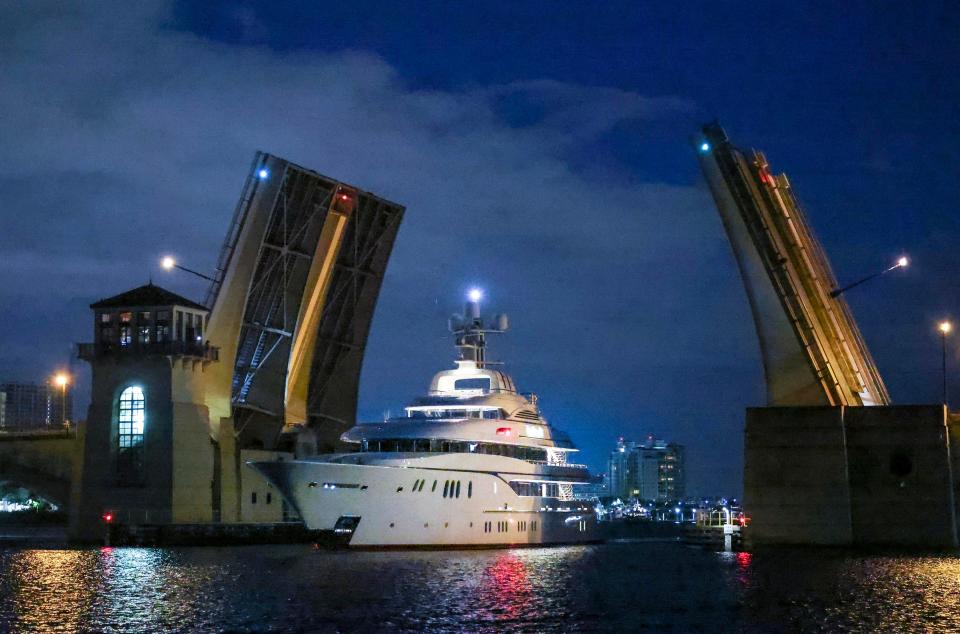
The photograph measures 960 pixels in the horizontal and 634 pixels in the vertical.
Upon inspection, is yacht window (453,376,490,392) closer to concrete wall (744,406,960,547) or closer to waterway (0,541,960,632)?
waterway (0,541,960,632)

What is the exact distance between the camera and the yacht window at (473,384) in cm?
5547

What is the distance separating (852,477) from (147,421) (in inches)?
1014

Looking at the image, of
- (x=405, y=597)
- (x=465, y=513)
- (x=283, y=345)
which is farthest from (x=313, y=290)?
(x=405, y=597)

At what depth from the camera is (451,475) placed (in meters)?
47.2

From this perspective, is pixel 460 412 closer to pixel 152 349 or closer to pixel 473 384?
pixel 473 384

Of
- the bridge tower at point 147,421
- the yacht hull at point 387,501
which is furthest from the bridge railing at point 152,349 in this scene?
the yacht hull at point 387,501

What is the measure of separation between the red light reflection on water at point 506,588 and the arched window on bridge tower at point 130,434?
50.2 feet

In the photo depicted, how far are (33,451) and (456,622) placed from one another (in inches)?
1434

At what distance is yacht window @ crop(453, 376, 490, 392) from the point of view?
55.5 meters

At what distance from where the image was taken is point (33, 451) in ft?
194

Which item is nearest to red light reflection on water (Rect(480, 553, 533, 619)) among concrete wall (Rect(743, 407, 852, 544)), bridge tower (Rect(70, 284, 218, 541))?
concrete wall (Rect(743, 407, 852, 544))

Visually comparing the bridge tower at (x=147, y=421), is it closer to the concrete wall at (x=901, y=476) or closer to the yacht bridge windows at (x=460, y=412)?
the yacht bridge windows at (x=460, y=412)

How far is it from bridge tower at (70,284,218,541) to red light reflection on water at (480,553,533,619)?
13.6 m

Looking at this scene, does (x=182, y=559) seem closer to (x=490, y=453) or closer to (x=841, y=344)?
(x=490, y=453)
